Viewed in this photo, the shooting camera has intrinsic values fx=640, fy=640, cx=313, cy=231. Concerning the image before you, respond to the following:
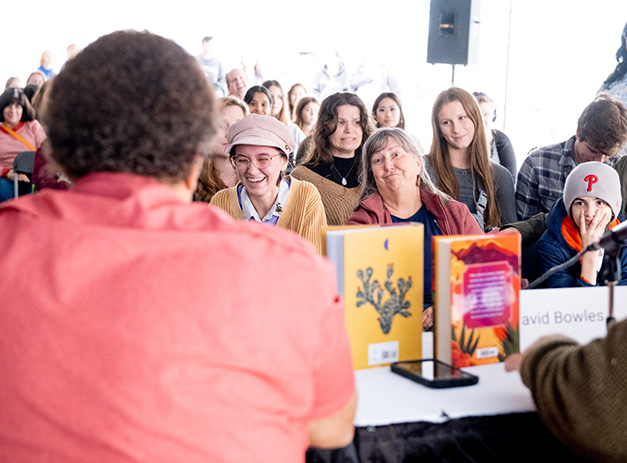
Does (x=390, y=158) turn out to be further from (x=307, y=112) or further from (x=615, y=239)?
(x=307, y=112)

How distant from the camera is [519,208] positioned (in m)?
3.78

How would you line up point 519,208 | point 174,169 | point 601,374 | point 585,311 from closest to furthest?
point 174,169 → point 601,374 → point 585,311 → point 519,208

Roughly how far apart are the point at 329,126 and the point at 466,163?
883 millimetres

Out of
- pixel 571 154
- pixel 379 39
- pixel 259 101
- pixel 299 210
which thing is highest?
pixel 379 39

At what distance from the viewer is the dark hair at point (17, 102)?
6.16 m

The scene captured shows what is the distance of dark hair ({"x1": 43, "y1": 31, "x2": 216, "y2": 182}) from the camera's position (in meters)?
0.86

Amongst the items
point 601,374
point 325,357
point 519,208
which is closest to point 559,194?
point 519,208

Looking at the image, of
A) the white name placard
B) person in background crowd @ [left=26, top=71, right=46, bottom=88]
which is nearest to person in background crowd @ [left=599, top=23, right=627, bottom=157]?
the white name placard

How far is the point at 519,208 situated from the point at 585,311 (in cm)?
222

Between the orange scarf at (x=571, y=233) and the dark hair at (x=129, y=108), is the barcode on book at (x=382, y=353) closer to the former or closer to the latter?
the dark hair at (x=129, y=108)

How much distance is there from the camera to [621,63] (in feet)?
13.6

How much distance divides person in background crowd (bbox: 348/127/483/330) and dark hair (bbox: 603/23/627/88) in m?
2.08

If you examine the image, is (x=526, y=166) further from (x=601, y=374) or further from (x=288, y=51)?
(x=288, y=51)

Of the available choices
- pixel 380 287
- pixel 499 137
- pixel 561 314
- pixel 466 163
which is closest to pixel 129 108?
pixel 380 287
